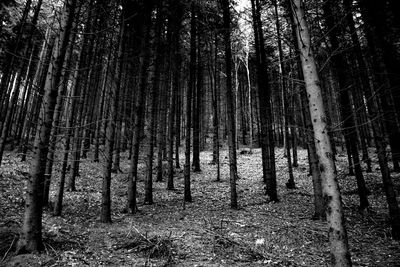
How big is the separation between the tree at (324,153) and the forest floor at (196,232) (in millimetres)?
2398

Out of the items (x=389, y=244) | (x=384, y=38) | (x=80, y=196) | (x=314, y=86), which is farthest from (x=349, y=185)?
(x=80, y=196)

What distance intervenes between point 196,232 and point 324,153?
4.82 metres

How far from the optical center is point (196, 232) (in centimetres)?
736

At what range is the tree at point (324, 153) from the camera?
147 inches

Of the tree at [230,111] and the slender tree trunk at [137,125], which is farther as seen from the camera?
the tree at [230,111]

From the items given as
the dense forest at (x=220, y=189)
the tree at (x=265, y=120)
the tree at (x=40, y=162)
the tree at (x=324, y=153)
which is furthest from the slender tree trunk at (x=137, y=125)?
the tree at (x=324, y=153)

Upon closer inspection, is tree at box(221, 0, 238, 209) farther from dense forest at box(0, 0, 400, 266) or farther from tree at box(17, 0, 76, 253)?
tree at box(17, 0, 76, 253)

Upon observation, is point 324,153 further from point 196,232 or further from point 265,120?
point 265,120

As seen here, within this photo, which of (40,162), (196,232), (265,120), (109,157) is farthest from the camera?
(265,120)

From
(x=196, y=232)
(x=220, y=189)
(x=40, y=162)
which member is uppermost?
(x=40, y=162)

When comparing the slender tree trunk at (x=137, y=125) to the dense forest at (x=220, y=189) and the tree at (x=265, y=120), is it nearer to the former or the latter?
the dense forest at (x=220, y=189)

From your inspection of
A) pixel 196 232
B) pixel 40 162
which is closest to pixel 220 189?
pixel 196 232

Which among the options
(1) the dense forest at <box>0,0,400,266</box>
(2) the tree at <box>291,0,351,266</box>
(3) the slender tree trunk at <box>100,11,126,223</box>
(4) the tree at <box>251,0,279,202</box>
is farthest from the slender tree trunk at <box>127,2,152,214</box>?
(2) the tree at <box>291,0,351,266</box>

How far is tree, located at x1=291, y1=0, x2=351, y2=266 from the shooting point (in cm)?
372
